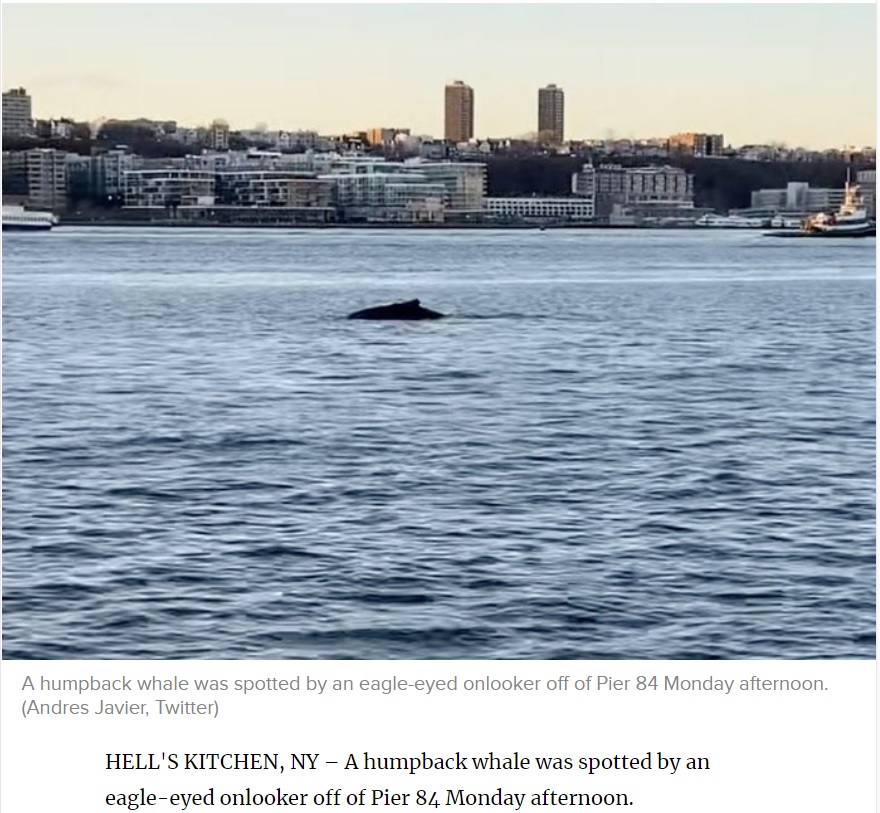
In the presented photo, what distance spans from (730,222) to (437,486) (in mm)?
139066

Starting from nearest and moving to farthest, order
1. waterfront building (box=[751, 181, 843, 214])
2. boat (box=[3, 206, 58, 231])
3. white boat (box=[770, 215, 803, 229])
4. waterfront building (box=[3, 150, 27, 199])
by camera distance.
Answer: waterfront building (box=[3, 150, 27, 199]), boat (box=[3, 206, 58, 231]), waterfront building (box=[751, 181, 843, 214]), white boat (box=[770, 215, 803, 229])

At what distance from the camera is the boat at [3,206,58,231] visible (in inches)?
4658

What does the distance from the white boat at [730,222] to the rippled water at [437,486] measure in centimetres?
10802

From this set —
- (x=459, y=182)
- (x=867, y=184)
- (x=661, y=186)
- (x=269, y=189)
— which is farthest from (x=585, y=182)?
(x=867, y=184)

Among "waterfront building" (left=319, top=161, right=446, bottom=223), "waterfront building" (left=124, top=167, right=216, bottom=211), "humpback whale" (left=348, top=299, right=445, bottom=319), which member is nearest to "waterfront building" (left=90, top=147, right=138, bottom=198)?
"waterfront building" (left=124, top=167, right=216, bottom=211)

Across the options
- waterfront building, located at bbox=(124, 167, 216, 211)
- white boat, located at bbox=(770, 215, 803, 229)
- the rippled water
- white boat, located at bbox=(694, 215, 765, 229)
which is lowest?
white boat, located at bbox=(694, 215, 765, 229)

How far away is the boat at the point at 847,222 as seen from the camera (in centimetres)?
13075

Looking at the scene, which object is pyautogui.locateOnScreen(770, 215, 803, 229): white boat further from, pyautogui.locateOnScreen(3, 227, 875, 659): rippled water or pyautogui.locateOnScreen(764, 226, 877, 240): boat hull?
pyautogui.locateOnScreen(3, 227, 875, 659): rippled water

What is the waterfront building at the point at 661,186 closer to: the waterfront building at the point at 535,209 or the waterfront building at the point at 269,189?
the waterfront building at the point at 535,209

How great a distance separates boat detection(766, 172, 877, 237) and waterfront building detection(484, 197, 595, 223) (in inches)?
971

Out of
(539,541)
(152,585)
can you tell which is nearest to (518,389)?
(539,541)

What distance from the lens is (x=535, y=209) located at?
512 feet
